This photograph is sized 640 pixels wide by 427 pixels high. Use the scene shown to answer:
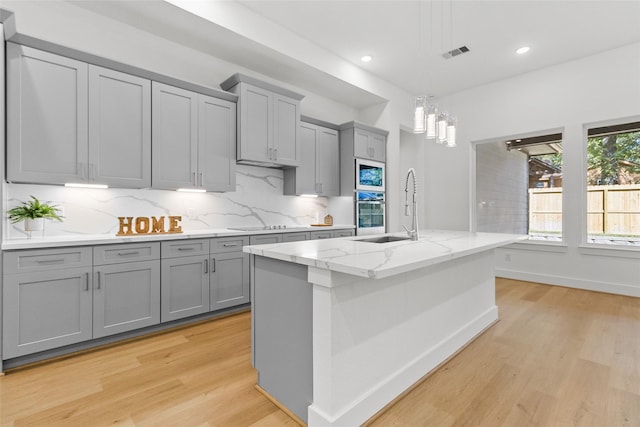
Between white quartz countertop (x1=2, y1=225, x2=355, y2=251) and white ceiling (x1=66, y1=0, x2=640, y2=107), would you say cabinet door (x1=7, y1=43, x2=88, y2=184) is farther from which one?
white ceiling (x1=66, y1=0, x2=640, y2=107)

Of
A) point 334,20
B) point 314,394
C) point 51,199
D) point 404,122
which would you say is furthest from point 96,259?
point 404,122

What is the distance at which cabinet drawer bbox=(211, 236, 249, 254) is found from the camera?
3053mm

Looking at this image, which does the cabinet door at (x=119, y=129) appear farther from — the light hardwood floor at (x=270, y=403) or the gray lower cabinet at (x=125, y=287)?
the light hardwood floor at (x=270, y=403)

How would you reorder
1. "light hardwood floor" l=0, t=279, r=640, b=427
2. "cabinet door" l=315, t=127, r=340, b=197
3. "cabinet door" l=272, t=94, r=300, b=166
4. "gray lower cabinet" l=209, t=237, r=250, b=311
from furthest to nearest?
"cabinet door" l=315, t=127, r=340, b=197 < "cabinet door" l=272, t=94, r=300, b=166 < "gray lower cabinet" l=209, t=237, r=250, b=311 < "light hardwood floor" l=0, t=279, r=640, b=427

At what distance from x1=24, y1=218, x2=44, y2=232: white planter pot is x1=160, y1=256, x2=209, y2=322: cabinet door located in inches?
35.0

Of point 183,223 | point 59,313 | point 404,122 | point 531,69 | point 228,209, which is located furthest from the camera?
point 404,122

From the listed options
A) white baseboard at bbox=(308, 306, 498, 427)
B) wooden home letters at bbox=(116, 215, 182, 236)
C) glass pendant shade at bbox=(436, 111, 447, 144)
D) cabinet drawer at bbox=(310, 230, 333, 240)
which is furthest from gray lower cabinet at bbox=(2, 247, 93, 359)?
glass pendant shade at bbox=(436, 111, 447, 144)

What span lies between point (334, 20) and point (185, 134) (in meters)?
2.06

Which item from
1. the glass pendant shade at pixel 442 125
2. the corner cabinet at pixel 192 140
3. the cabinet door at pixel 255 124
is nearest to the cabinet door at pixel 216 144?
the corner cabinet at pixel 192 140

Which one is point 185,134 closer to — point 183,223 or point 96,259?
point 183,223

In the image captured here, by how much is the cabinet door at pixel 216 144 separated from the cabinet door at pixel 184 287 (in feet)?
2.72

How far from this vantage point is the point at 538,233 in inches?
193

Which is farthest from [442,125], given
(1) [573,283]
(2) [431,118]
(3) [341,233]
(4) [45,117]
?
(1) [573,283]

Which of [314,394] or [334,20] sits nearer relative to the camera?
[314,394]
